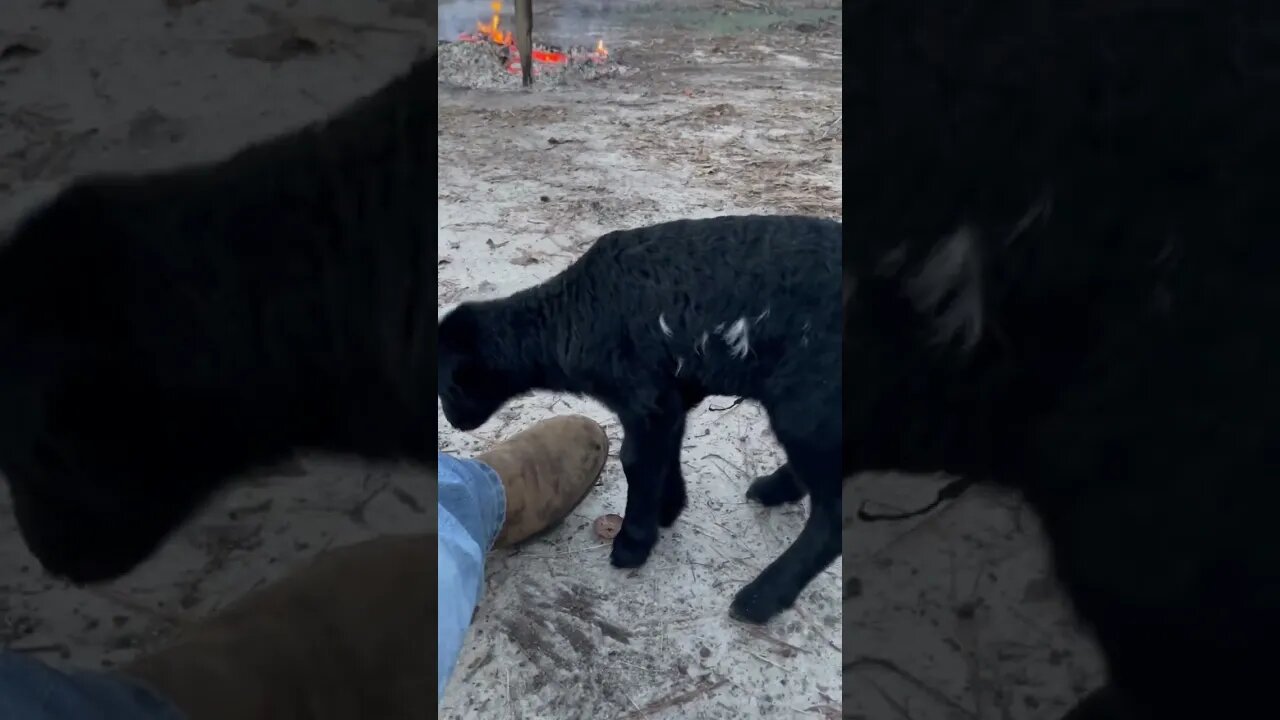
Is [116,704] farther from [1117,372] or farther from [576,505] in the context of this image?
[576,505]

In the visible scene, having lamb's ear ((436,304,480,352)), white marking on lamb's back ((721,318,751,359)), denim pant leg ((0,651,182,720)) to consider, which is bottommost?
lamb's ear ((436,304,480,352))

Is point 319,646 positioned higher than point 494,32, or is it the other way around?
point 494,32

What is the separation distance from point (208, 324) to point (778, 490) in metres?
2.30

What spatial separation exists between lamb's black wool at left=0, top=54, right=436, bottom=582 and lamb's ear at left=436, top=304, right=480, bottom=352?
1.68 metres

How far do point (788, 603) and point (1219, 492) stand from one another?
1811 millimetres

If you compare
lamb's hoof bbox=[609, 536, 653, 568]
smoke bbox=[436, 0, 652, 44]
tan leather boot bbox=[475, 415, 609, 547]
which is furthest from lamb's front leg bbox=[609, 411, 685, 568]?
smoke bbox=[436, 0, 652, 44]

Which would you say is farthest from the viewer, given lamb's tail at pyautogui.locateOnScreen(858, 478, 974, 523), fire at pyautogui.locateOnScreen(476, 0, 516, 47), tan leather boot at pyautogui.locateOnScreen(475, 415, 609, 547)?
fire at pyautogui.locateOnScreen(476, 0, 516, 47)

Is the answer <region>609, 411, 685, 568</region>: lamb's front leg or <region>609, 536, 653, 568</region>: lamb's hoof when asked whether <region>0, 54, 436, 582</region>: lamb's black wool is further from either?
<region>609, 536, 653, 568</region>: lamb's hoof

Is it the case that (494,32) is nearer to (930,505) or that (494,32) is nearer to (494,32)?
(494,32)

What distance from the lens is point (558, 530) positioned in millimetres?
2688

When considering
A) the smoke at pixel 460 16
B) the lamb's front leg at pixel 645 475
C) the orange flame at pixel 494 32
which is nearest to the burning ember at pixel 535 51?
the orange flame at pixel 494 32

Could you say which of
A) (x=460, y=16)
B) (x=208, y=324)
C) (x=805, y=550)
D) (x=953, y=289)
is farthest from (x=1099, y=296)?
(x=460, y=16)

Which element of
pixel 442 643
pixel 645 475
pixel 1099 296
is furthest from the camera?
pixel 645 475

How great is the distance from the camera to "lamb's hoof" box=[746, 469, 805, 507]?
2736 mm
